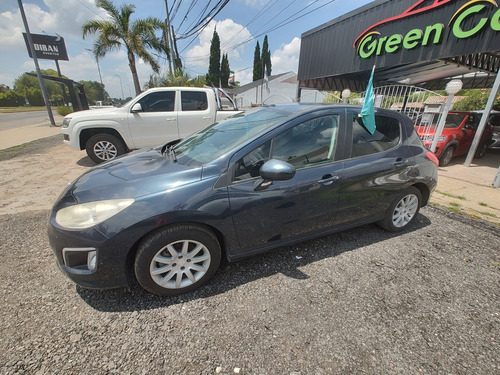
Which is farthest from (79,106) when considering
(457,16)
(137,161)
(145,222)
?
(457,16)

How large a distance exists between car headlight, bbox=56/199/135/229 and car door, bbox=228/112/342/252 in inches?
33.5

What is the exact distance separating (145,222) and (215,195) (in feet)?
1.82

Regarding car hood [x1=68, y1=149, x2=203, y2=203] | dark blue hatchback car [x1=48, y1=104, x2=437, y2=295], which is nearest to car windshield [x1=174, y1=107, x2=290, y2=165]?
dark blue hatchback car [x1=48, y1=104, x2=437, y2=295]

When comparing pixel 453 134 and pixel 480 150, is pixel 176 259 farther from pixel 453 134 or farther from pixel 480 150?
pixel 480 150

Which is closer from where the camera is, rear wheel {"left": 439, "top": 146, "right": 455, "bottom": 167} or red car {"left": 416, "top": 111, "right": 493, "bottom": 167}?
red car {"left": 416, "top": 111, "right": 493, "bottom": 167}

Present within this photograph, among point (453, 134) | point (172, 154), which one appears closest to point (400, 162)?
point (172, 154)

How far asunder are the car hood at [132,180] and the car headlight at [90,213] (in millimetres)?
50

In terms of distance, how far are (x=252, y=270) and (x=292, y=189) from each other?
0.92 m

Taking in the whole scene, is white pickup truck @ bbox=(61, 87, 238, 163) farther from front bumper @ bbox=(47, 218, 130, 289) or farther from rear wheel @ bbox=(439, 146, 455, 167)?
rear wheel @ bbox=(439, 146, 455, 167)

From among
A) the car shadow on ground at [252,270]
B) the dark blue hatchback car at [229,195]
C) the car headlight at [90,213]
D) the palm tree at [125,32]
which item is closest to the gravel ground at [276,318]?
the car shadow on ground at [252,270]

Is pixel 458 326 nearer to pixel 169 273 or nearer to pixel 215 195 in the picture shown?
pixel 215 195

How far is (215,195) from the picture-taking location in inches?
73.9

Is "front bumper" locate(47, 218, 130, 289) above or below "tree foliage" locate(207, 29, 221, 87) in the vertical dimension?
below

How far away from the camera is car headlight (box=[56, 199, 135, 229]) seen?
1.70 meters
